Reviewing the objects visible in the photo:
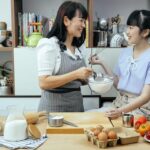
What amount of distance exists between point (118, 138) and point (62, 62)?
2.38 feet

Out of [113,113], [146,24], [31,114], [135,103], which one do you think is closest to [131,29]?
[146,24]

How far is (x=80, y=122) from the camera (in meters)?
1.55

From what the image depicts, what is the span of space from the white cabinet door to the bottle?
3.92ft

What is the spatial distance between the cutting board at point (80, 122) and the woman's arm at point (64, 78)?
20 centimetres

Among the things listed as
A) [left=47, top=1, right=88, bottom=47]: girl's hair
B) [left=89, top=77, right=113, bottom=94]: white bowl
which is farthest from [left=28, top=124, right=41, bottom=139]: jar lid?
[left=47, top=1, right=88, bottom=47]: girl's hair

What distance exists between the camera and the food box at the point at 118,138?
1245 mm

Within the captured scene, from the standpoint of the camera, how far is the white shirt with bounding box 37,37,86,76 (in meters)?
1.78

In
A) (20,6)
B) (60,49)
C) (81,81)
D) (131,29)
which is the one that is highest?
(20,6)

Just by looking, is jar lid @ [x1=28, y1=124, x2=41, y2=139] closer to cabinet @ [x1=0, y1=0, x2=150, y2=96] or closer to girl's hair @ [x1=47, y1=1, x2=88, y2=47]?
girl's hair @ [x1=47, y1=1, x2=88, y2=47]

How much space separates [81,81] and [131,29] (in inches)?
19.4

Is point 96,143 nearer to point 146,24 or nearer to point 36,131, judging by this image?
point 36,131

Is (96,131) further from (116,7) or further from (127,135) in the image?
(116,7)

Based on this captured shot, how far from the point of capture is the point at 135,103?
1.83 metres

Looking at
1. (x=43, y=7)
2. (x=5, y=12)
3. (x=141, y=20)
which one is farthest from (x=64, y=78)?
(x=5, y=12)
